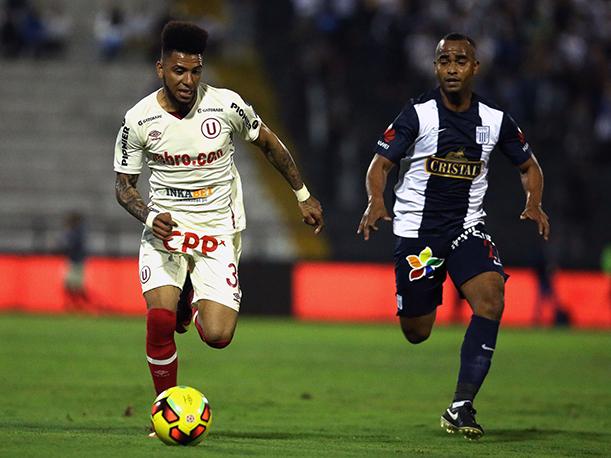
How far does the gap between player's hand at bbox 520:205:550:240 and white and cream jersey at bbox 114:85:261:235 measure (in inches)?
79.8

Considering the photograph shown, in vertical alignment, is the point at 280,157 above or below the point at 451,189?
above

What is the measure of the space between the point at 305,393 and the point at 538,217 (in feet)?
13.3

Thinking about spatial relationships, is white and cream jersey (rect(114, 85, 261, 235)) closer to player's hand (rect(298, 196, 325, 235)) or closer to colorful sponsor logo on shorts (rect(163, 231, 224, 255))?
colorful sponsor logo on shorts (rect(163, 231, 224, 255))

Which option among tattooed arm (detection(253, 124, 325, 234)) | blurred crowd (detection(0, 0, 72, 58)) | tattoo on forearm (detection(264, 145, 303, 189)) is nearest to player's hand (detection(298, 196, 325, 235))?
tattooed arm (detection(253, 124, 325, 234))

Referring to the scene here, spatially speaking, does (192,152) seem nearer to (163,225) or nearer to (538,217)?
(163,225)

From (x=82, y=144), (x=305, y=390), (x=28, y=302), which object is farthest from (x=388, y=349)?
(x=82, y=144)

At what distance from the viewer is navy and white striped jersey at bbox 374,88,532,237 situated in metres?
9.89

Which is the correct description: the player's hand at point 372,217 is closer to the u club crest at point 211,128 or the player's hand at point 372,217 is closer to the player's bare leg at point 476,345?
the player's bare leg at point 476,345

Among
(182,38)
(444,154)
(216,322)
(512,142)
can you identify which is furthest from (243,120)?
(512,142)

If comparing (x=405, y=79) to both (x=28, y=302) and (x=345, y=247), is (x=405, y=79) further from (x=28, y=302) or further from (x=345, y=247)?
(x=28, y=302)

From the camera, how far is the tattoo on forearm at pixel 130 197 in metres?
9.05

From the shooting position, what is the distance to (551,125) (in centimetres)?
2791

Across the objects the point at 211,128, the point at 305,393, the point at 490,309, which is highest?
the point at 211,128

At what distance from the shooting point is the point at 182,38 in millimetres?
9023
